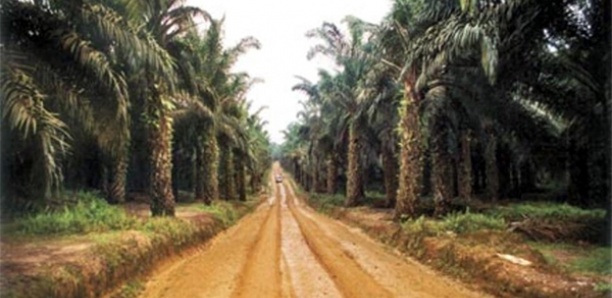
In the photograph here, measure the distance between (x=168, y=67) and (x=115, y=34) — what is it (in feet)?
9.32

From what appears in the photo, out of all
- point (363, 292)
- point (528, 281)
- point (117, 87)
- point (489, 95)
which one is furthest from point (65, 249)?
point (489, 95)

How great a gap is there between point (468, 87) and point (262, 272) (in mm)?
12614

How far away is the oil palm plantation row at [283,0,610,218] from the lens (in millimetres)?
16484

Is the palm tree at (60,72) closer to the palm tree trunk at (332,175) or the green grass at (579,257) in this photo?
the green grass at (579,257)

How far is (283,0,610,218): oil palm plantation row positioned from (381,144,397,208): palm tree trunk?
6 cm

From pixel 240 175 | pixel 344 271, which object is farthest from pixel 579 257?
pixel 240 175

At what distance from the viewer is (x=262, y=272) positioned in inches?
564

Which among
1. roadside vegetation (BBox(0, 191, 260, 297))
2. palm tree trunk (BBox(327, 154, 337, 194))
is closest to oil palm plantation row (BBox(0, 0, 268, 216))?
roadside vegetation (BBox(0, 191, 260, 297))

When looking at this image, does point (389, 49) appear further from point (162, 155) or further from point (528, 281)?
point (528, 281)

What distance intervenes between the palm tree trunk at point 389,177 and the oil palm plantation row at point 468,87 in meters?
0.06

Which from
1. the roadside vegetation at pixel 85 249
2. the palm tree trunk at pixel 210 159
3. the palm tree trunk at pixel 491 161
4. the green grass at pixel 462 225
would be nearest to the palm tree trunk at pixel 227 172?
the palm tree trunk at pixel 210 159

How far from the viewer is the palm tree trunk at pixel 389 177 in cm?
3472

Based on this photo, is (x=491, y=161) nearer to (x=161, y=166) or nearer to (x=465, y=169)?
(x=465, y=169)

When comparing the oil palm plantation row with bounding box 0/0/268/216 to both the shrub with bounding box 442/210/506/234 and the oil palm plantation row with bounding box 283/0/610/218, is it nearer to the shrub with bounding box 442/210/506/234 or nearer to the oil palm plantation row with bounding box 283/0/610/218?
the oil palm plantation row with bounding box 283/0/610/218
